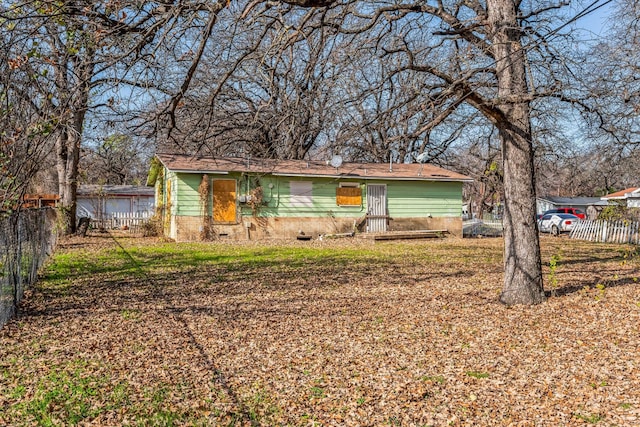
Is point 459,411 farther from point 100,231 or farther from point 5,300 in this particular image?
point 100,231

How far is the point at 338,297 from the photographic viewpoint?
7652mm

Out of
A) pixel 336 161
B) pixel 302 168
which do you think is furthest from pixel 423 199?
pixel 302 168

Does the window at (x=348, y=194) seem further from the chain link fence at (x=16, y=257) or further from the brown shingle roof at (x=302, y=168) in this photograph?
the chain link fence at (x=16, y=257)

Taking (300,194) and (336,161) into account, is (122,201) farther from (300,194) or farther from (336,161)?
(336,161)

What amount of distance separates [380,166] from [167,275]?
1391cm

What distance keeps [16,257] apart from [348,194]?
14.2 metres

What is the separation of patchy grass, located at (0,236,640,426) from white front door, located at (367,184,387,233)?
10522 mm

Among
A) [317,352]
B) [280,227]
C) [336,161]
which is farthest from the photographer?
[336,161]

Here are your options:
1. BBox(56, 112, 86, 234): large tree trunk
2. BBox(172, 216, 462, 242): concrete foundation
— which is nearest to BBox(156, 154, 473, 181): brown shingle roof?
BBox(172, 216, 462, 242): concrete foundation

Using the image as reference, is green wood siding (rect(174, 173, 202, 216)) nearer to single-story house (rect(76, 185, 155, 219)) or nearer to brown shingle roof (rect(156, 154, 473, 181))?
brown shingle roof (rect(156, 154, 473, 181))

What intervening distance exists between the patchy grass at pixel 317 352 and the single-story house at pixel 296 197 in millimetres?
8089

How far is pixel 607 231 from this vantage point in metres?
19.9

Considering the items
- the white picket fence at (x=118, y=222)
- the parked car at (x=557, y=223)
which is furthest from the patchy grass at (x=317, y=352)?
the parked car at (x=557, y=223)

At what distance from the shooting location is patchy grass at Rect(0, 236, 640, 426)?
3598mm
